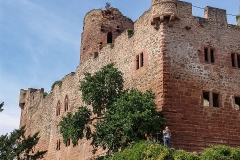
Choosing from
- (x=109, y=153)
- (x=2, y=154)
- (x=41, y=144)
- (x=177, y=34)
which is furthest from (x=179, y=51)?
(x=41, y=144)

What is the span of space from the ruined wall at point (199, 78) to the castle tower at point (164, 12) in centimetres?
36

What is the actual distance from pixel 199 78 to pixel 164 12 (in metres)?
3.45

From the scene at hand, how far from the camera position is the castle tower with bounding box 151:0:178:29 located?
2025cm

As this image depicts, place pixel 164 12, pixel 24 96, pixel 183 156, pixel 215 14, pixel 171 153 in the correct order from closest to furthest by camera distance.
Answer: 1. pixel 183 156
2. pixel 171 153
3. pixel 164 12
4. pixel 215 14
5. pixel 24 96

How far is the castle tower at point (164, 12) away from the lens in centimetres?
2025

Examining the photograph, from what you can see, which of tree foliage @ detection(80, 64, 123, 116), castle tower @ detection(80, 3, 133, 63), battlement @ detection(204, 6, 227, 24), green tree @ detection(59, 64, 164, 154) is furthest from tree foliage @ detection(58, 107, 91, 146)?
castle tower @ detection(80, 3, 133, 63)

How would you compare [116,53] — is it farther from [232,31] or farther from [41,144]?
[41,144]

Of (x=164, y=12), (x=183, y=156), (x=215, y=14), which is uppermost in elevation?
(x=215, y=14)

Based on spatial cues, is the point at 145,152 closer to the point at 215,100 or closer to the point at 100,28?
the point at 215,100

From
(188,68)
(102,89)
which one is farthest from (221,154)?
(102,89)

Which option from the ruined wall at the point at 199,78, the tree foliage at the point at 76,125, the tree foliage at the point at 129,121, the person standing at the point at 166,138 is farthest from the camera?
the tree foliage at the point at 76,125

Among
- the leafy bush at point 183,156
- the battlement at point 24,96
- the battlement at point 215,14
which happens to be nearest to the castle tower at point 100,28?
the battlement at point 215,14

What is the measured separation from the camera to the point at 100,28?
29.6 meters

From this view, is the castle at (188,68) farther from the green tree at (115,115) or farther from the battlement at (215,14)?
the green tree at (115,115)
